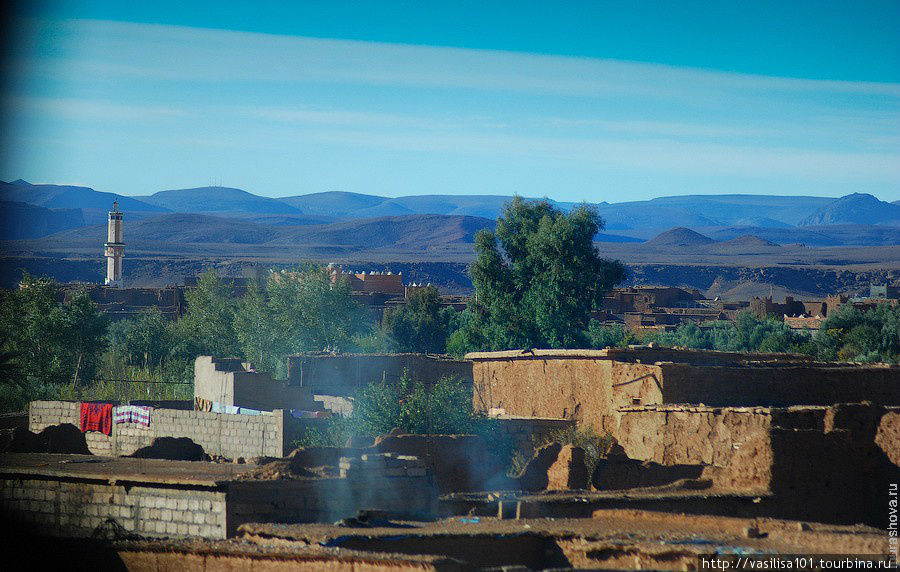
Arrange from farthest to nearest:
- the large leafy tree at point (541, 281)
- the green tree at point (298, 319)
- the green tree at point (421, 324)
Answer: the green tree at point (421, 324), the green tree at point (298, 319), the large leafy tree at point (541, 281)

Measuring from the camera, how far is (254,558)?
11.0 meters

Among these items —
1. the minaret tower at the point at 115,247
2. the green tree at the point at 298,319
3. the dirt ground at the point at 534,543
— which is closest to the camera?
the dirt ground at the point at 534,543

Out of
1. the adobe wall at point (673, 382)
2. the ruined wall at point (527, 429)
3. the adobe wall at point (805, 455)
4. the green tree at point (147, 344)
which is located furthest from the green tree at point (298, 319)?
the adobe wall at point (805, 455)

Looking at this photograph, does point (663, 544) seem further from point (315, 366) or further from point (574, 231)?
point (574, 231)

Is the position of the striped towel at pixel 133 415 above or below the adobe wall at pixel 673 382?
below

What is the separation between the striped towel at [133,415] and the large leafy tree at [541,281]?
16.8 meters

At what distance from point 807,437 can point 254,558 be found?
296 inches

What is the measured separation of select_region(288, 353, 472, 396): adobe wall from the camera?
25094 millimetres

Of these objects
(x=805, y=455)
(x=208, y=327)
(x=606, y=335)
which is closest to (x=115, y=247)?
(x=208, y=327)

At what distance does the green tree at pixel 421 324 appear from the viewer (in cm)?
4875

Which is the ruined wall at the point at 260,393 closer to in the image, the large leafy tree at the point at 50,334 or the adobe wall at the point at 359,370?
the adobe wall at the point at 359,370

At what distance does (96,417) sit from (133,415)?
43.5 inches

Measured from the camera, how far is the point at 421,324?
50031mm

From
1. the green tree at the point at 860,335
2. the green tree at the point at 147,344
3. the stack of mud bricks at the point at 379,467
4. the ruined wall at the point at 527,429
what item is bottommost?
the green tree at the point at 147,344
